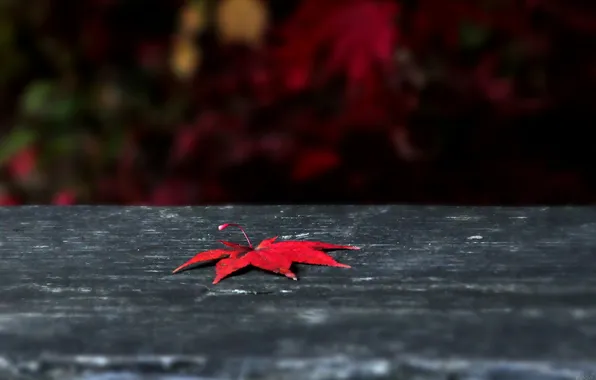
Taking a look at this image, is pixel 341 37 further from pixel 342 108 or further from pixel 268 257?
pixel 268 257

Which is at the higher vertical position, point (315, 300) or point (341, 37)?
point (341, 37)

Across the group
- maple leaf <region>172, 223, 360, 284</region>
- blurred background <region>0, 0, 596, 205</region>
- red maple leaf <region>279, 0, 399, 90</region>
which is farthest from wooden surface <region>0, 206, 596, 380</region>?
blurred background <region>0, 0, 596, 205</region>

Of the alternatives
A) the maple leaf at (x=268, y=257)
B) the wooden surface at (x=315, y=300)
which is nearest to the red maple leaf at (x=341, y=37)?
the wooden surface at (x=315, y=300)

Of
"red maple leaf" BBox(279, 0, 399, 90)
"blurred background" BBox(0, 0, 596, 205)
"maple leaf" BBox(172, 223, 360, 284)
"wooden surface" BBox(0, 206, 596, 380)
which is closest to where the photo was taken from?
"wooden surface" BBox(0, 206, 596, 380)

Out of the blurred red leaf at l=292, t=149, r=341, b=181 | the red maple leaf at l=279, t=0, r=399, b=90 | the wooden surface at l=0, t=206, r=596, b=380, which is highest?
the red maple leaf at l=279, t=0, r=399, b=90

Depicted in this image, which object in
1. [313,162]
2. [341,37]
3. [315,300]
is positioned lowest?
[315,300]

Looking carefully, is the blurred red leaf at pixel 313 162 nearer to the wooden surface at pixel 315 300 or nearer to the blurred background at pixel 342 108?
the blurred background at pixel 342 108

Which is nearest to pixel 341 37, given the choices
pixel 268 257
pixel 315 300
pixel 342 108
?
pixel 342 108

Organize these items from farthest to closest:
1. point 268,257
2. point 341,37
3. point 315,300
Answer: point 341,37
point 268,257
point 315,300

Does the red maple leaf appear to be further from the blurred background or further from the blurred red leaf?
the blurred red leaf
